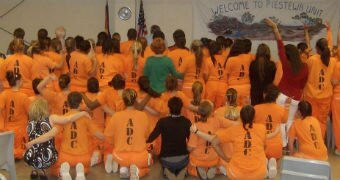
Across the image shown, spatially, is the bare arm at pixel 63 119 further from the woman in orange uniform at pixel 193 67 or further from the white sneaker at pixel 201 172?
the woman in orange uniform at pixel 193 67

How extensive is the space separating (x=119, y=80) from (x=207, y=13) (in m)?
5.30

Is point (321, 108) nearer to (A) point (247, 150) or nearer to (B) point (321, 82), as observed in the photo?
(B) point (321, 82)

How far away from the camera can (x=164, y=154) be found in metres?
5.70

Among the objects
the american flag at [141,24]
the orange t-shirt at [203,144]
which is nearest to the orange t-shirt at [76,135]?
the orange t-shirt at [203,144]

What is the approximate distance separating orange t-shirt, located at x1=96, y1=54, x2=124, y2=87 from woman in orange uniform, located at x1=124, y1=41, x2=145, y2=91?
0.17 meters

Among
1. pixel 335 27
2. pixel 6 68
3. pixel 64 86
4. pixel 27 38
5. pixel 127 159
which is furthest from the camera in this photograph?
pixel 27 38

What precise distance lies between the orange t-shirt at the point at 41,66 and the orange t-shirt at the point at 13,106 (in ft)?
2.33

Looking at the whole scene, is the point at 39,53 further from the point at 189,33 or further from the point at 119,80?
the point at 189,33

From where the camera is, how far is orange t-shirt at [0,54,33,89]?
6.66 metres

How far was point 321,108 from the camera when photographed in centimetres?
687

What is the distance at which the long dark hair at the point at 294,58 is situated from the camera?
251 inches

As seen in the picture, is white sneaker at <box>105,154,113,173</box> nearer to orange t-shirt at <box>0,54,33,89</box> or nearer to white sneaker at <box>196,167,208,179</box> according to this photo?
white sneaker at <box>196,167,208,179</box>

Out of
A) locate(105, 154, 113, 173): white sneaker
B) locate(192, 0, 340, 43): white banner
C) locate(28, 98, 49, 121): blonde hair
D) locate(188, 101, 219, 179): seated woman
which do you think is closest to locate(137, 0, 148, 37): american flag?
locate(192, 0, 340, 43): white banner

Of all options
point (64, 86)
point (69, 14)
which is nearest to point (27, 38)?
point (69, 14)
